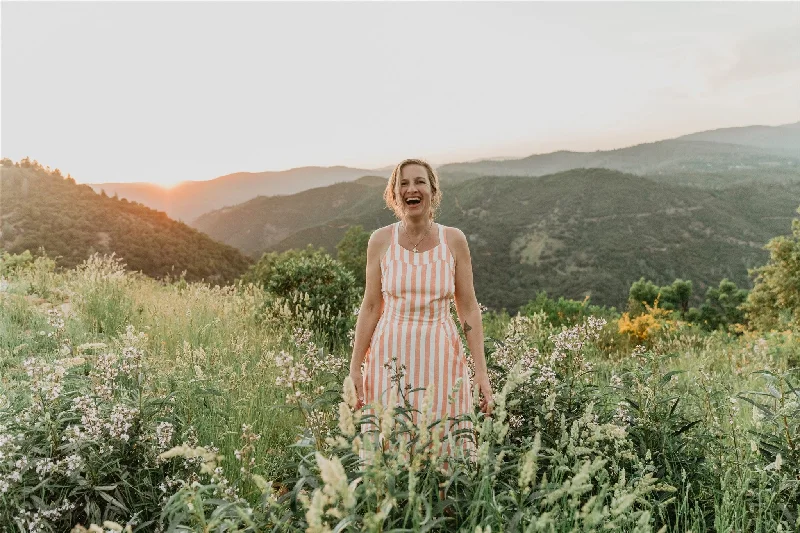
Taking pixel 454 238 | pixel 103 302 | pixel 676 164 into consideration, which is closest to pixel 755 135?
pixel 676 164

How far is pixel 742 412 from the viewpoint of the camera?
14.3 ft

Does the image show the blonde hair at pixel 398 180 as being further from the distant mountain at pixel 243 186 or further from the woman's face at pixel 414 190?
the distant mountain at pixel 243 186

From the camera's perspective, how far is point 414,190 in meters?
2.94

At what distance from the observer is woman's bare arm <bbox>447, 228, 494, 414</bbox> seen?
2.82 meters

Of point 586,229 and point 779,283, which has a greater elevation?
point 779,283

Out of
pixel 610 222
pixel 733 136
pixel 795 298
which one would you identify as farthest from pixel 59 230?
pixel 733 136

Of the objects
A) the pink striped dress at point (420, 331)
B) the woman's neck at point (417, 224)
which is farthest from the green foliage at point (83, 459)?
the woman's neck at point (417, 224)

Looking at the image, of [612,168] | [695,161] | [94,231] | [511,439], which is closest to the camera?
[511,439]

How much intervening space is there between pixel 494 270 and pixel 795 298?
3486cm

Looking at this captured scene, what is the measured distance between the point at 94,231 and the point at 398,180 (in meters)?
33.6

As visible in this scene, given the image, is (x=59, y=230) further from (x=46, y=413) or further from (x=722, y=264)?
(x=722, y=264)

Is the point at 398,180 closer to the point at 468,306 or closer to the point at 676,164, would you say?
the point at 468,306

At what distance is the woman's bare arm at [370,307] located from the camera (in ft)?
9.86

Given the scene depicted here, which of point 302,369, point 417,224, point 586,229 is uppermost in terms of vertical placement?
point 417,224
